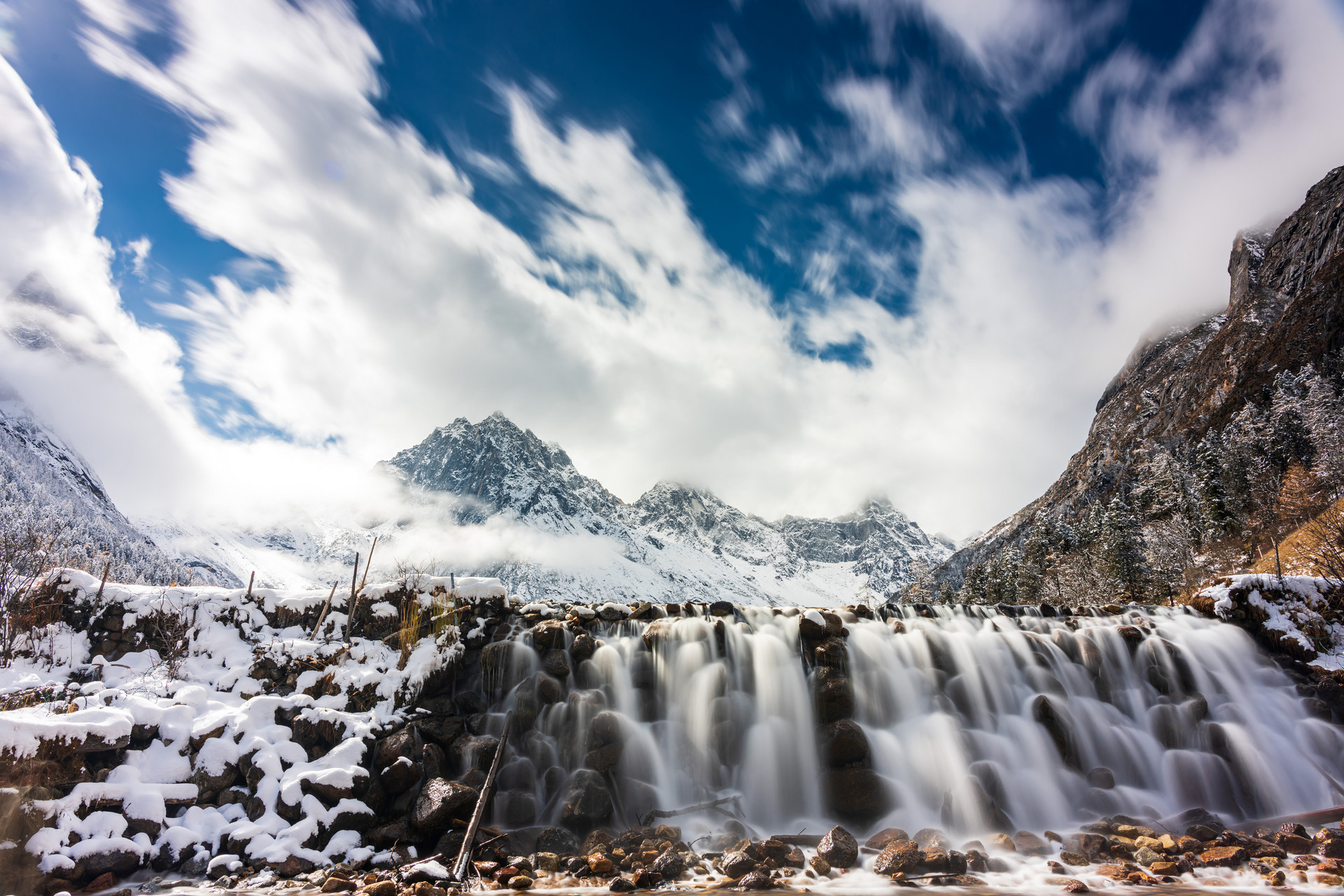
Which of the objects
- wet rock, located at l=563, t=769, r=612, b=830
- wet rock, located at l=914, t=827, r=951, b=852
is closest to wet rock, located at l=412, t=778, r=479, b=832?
wet rock, located at l=563, t=769, r=612, b=830

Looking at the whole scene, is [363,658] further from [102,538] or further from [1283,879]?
[102,538]

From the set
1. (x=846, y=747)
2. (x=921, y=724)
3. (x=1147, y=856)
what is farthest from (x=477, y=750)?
(x=1147, y=856)

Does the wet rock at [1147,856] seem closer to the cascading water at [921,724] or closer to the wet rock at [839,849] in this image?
the cascading water at [921,724]

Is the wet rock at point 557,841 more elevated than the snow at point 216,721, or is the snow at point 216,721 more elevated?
the snow at point 216,721

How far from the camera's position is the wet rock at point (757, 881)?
9828 millimetres

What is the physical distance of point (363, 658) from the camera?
50.4 feet

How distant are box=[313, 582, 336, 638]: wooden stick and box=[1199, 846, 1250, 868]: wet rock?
20928 millimetres

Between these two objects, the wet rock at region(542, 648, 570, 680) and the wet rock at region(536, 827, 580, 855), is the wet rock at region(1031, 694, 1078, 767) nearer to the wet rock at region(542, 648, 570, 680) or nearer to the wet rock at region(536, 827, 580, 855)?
the wet rock at region(536, 827, 580, 855)

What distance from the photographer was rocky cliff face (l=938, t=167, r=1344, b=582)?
68.0 metres

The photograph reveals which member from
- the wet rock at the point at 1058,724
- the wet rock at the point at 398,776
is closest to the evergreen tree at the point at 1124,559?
the wet rock at the point at 1058,724

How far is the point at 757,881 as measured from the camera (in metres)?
9.90

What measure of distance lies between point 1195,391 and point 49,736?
134m

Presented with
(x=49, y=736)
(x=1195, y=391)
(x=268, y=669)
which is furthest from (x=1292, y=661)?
(x=1195, y=391)

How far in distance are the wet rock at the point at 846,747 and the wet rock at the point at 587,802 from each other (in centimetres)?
589
